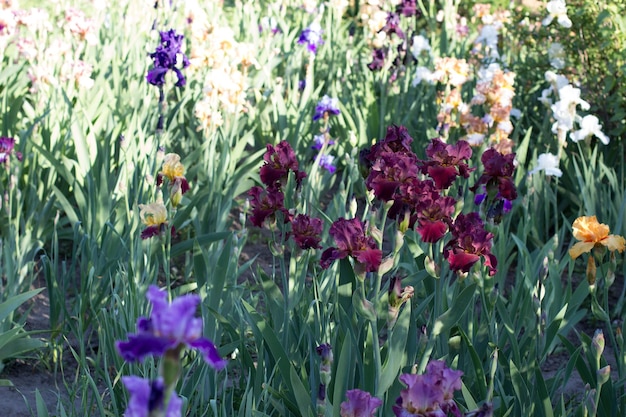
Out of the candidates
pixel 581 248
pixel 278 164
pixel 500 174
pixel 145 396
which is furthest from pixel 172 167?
pixel 145 396

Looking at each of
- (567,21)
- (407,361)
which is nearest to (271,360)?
(407,361)

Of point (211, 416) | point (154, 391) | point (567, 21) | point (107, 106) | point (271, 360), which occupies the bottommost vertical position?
point (211, 416)

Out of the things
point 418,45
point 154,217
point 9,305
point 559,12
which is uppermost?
point 559,12

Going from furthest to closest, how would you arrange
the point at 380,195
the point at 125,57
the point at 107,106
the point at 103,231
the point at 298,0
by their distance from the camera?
the point at 298,0
the point at 125,57
the point at 107,106
the point at 103,231
the point at 380,195

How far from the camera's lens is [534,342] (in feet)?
6.53

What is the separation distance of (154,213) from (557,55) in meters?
2.75

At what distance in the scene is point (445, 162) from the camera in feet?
6.27

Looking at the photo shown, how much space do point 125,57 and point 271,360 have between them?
3.23 metres

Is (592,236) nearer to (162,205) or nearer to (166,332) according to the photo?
(162,205)

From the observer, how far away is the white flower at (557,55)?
160 inches

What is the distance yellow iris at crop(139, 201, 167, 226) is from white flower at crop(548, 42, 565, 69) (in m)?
2.65

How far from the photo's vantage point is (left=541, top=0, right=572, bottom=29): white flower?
391cm

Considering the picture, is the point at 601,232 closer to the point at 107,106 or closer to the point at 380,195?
the point at 380,195

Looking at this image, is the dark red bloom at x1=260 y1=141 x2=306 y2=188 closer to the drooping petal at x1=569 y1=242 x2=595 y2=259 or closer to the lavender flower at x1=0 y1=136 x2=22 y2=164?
the drooping petal at x1=569 y1=242 x2=595 y2=259
